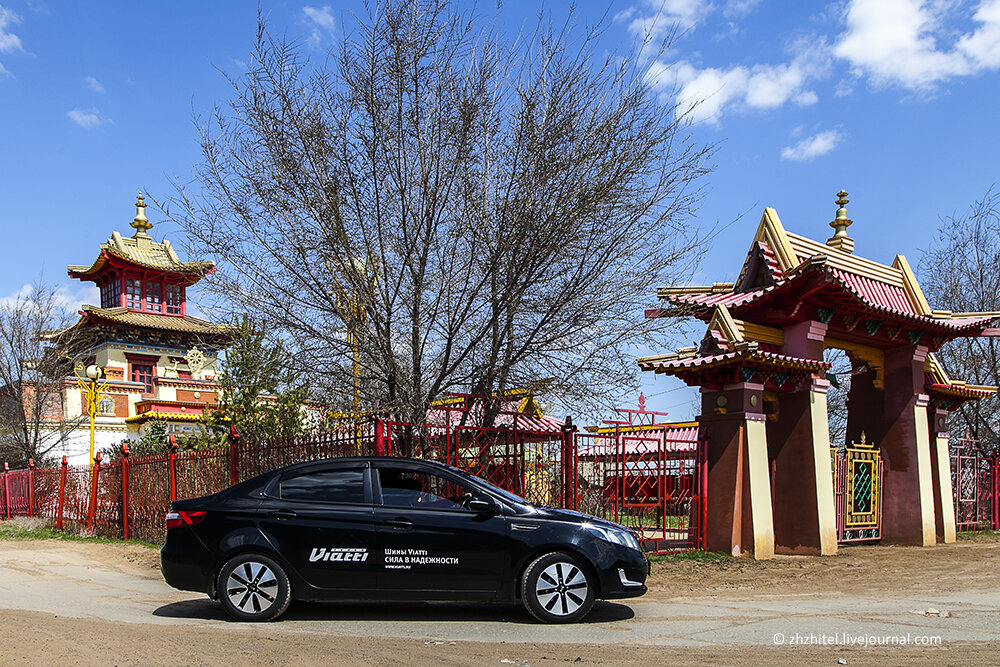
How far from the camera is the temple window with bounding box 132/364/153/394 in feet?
147

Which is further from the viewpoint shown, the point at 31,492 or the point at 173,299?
the point at 173,299

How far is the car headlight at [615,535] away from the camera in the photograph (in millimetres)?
7922

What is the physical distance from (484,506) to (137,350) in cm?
4112

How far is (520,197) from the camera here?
415 inches

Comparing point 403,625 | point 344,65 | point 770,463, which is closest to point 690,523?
point 770,463

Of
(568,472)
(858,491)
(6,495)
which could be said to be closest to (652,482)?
(568,472)

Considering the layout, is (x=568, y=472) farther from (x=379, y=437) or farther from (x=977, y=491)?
(x=977, y=491)

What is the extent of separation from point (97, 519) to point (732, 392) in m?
14.2

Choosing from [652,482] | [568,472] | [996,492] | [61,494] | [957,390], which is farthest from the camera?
[61,494]

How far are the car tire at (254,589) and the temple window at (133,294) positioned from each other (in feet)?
137

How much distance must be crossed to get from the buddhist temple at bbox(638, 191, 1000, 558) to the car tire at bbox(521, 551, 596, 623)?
171 inches

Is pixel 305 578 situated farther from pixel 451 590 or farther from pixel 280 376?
pixel 280 376

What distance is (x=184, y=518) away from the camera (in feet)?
26.6

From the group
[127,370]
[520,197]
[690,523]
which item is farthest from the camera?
[127,370]
